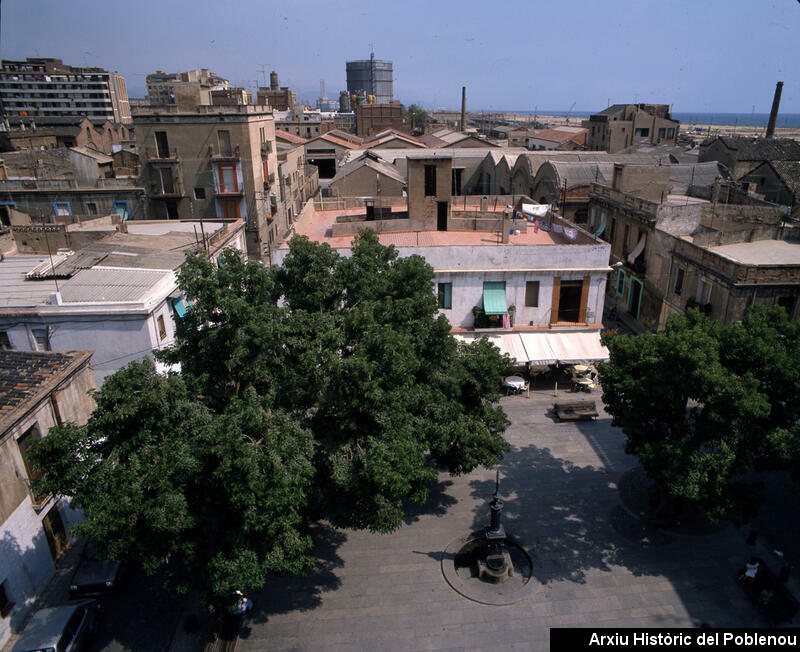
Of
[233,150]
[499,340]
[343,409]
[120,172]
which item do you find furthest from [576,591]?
[120,172]

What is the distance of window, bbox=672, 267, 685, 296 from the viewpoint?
29.6m

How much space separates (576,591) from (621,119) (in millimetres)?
82004

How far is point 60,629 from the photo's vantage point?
45.4 ft

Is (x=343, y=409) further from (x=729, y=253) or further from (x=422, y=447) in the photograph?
(x=729, y=253)

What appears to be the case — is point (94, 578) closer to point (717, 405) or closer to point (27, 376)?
point (27, 376)

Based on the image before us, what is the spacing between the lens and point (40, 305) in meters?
19.5

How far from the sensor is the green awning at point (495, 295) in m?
26.7

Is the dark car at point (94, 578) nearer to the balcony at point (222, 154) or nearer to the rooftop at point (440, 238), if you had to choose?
the rooftop at point (440, 238)

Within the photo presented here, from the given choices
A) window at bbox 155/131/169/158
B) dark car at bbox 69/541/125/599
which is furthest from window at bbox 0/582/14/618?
window at bbox 155/131/169/158

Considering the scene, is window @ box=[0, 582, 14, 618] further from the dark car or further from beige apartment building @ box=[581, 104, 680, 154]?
beige apartment building @ box=[581, 104, 680, 154]

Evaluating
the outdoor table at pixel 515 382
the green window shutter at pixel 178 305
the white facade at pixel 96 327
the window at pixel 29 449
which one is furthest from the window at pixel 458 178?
the window at pixel 29 449

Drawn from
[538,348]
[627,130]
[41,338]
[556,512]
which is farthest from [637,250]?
[627,130]

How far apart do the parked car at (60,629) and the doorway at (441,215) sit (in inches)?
939

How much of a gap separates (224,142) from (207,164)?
6.35 ft
